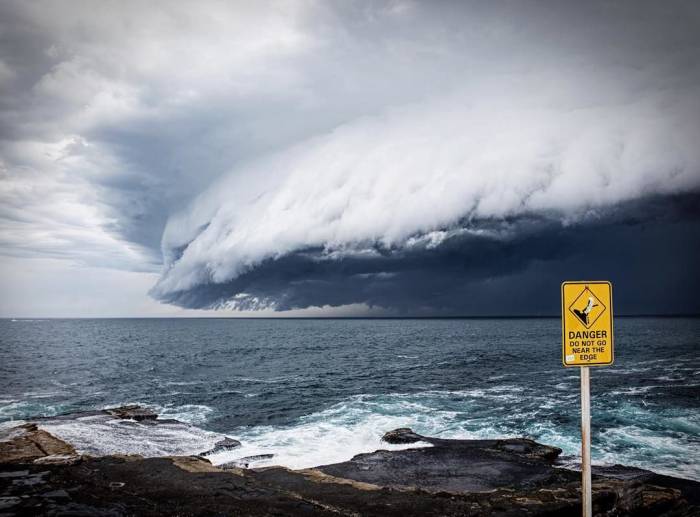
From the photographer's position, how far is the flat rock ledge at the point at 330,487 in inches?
555

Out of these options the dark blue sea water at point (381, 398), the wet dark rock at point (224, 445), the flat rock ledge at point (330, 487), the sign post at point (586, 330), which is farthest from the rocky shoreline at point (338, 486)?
the sign post at point (586, 330)

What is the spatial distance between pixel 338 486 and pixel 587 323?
1257 cm

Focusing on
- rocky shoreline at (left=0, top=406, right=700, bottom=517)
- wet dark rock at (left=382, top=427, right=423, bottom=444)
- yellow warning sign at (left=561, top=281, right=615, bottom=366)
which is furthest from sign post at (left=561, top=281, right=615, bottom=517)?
wet dark rock at (left=382, top=427, right=423, bottom=444)

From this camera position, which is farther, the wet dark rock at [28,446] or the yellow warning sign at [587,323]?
the wet dark rock at [28,446]

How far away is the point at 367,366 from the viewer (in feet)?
217

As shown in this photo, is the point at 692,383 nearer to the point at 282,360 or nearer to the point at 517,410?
the point at 517,410

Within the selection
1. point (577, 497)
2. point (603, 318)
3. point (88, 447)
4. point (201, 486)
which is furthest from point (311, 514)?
point (88, 447)

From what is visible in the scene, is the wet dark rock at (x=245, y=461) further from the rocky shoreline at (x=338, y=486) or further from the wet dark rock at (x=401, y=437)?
the wet dark rock at (x=401, y=437)

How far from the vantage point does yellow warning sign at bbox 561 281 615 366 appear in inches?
294

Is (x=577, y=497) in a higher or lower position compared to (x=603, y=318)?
lower

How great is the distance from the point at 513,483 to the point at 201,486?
12491mm

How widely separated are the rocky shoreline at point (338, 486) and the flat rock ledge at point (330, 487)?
0.13 ft

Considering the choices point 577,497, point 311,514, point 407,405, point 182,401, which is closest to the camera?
point 311,514

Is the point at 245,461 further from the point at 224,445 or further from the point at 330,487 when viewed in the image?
the point at 330,487
